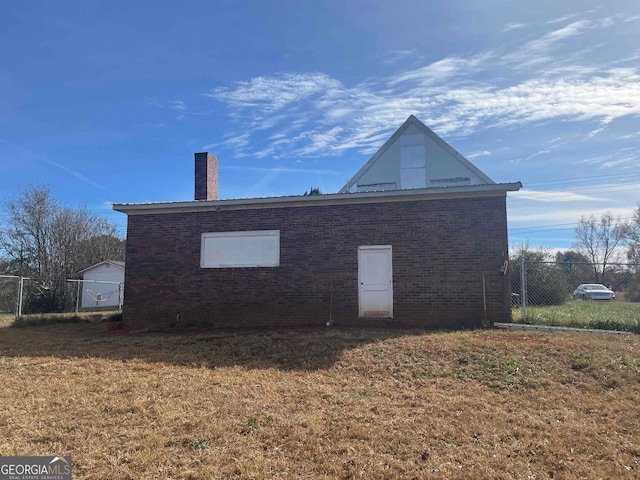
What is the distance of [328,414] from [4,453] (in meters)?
2.99

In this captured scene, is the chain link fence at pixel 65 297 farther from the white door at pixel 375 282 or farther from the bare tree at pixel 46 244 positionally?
the white door at pixel 375 282

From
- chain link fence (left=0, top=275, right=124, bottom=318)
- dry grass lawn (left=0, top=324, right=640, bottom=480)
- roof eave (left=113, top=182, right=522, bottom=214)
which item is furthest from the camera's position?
chain link fence (left=0, top=275, right=124, bottom=318)

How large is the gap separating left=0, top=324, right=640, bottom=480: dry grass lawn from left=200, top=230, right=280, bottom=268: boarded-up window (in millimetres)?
3236

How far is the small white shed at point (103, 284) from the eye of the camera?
2541 centimetres

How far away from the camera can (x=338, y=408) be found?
16.2 feet

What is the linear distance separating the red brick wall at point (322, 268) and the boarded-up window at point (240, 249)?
6.1 inches

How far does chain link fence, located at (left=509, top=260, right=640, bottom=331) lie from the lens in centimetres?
952

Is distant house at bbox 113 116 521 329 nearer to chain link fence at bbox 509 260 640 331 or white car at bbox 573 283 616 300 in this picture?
chain link fence at bbox 509 260 640 331

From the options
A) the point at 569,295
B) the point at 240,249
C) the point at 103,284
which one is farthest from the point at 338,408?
the point at 103,284

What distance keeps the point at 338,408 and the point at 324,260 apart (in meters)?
6.00

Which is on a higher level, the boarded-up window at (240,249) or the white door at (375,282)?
the boarded-up window at (240,249)

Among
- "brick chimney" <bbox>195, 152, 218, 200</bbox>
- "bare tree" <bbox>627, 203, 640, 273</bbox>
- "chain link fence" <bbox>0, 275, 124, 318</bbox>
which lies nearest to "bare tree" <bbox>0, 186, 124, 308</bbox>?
"chain link fence" <bbox>0, 275, 124, 318</bbox>

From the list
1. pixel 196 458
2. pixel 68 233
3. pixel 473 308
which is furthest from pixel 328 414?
pixel 68 233

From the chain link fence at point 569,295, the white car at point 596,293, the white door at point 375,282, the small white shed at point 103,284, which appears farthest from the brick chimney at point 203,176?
the white car at point 596,293
